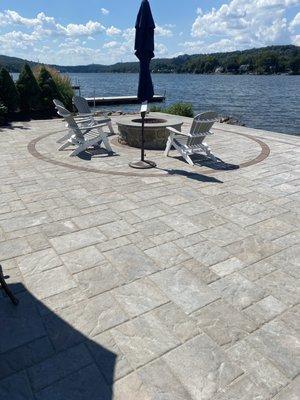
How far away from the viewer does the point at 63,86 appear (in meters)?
17.0

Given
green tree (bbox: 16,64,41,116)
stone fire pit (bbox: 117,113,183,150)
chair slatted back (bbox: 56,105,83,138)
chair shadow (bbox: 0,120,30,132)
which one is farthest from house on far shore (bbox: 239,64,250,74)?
chair slatted back (bbox: 56,105,83,138)

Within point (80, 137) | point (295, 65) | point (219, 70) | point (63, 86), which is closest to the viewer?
point (80, 137)

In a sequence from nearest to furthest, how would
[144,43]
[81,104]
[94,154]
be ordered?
1. [144,43]
2. [94,154]
3. [81,104]

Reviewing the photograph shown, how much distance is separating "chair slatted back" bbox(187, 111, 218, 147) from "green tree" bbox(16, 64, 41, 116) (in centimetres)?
984

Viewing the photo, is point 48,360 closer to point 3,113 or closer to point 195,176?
point 195,176

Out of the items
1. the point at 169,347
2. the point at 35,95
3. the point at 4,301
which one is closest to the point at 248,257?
the point at 169,347

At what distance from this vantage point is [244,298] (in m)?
3.61

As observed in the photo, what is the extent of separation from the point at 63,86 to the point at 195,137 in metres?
11.2

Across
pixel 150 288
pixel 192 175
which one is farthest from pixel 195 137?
pixel 150 288

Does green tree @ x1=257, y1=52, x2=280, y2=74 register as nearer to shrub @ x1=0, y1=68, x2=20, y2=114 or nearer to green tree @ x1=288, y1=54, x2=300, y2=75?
green tree @ x1=288, y1=54, x2=300, y2=75

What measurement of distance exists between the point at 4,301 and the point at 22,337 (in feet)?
2.01

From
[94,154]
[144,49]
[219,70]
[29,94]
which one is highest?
[144,49]

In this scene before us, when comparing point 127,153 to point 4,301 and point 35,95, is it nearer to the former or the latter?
point 4,301

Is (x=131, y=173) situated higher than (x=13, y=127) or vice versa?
(x=131, y=173)
